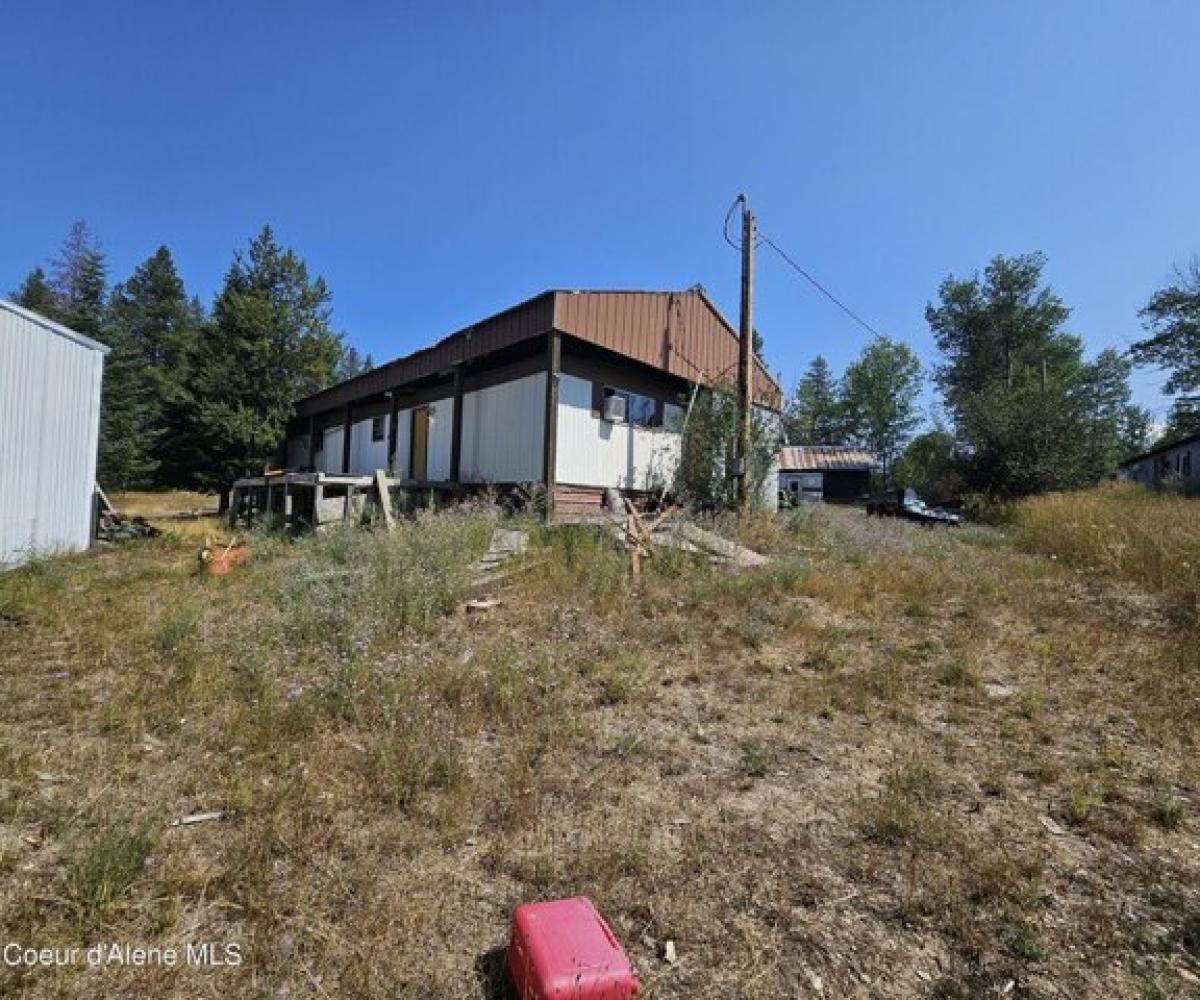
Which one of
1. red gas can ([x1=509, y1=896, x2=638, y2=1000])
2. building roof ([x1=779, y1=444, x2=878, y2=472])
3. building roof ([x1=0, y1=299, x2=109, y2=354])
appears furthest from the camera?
building roof ([x1=779, y1=444, x2=878, y2=472])

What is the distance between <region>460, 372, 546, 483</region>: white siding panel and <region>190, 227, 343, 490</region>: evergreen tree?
48.0 feet

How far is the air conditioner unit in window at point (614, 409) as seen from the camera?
13.4m

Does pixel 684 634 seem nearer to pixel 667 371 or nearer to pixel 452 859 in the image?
pixel 452 859

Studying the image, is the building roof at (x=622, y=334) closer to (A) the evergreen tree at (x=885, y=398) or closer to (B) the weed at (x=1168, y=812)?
(B) the weed at (x=1168, y=812)

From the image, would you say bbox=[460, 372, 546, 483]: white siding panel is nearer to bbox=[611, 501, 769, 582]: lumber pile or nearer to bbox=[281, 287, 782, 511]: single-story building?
bbox=[281, 287, 782, 511]: single-story building

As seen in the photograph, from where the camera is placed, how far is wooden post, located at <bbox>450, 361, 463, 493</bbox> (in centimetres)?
1414

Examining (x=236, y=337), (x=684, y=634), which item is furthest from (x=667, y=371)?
(x=236, y=337)

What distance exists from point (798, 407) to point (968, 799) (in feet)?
44.4

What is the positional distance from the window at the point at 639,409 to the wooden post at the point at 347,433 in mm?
10484

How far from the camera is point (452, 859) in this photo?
8.45ft

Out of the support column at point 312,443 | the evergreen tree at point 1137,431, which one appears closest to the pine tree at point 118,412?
the support column at point 312,443

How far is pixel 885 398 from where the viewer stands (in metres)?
48.6

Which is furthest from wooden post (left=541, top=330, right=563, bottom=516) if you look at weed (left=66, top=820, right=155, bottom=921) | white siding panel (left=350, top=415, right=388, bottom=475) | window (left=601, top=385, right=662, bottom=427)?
weed (left=66, top=820, right=155, bottom=921)

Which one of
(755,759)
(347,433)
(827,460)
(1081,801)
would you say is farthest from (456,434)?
(827,460)
